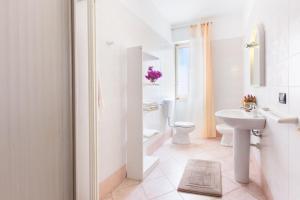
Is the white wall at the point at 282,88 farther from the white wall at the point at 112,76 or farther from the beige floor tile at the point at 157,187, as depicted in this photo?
the white wall at the point at 112,76

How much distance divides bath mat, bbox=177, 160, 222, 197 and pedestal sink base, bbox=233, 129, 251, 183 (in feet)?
0.79

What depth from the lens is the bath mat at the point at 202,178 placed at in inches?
75.9

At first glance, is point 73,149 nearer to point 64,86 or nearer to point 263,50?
point 64,86

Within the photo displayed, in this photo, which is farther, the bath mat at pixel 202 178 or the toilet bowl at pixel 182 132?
the toilet bowl at pixel 182 132

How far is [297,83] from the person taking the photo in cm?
103

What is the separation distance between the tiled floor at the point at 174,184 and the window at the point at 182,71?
1.78 m

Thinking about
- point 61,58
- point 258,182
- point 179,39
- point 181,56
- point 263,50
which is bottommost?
point 258,182

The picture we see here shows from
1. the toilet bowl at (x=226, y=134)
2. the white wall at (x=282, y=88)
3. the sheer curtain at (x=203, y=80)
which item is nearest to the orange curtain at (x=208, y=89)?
the sheer curtain at (x=203, y=80)

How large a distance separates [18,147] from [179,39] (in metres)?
4.18

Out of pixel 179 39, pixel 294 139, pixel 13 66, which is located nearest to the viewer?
pixel 13 66

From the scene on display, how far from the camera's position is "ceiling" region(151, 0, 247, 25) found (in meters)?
3.26

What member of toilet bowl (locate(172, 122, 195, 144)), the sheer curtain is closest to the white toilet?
toilet bowl (locate(172, 122, 195, 144))

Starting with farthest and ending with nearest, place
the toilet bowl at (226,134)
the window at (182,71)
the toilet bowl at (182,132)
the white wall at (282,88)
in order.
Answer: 1. the window at (182,71)
2. the toilet bowl at (182,132)
3. the toilet bowl at (226,134)
4. the white wall at (282,88)

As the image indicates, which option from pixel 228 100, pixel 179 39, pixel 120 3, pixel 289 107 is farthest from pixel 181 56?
pixel 289 107
